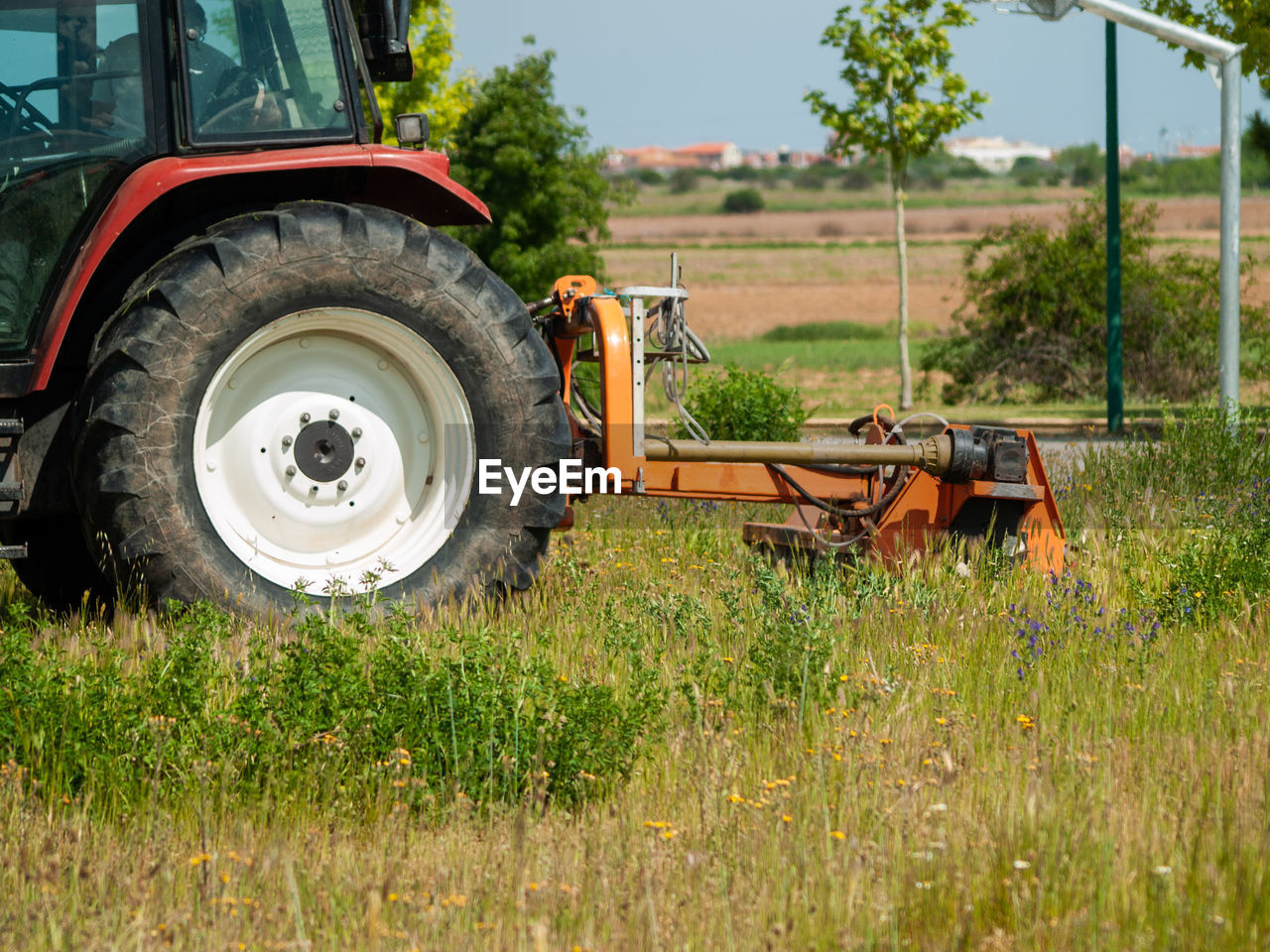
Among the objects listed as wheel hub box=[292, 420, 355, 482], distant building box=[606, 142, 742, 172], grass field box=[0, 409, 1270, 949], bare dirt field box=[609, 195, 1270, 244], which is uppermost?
distant building box=[606, 142, 742, 172]

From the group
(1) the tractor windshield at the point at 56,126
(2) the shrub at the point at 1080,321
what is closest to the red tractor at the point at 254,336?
(1) the tractor windshield at the point at 56,126

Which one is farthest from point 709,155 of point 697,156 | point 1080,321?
point 1080,321

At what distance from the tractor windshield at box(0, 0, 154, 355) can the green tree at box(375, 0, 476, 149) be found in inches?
446

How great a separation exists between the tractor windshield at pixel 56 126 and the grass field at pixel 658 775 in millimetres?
1234

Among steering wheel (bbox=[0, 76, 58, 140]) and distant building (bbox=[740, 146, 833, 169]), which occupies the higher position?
distant building (bbox=[740, 146, 833, 169])

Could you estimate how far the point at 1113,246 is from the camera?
13.9m

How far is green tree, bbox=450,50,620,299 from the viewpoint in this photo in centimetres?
1658

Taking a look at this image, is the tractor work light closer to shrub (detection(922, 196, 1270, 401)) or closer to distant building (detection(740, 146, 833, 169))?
shrub (detection(922, 196, 1270, 401))

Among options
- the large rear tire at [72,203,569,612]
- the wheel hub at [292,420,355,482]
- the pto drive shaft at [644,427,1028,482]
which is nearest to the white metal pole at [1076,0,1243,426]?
the pto drive shaft at [644,427,1028,482]

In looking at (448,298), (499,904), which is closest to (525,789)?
(499,904)

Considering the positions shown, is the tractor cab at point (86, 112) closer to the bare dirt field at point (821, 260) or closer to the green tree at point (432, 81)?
the green tree at point (432, 81)

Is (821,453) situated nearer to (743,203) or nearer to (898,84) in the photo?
(898,84)

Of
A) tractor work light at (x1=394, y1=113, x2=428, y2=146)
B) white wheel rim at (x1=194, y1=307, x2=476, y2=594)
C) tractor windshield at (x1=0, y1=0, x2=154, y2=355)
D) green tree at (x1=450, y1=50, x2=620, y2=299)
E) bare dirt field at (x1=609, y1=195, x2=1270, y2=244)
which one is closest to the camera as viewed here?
tractor windshield at (x1=0, y1=0, x2=154, y2=355)

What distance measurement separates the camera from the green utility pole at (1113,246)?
1364 cm
